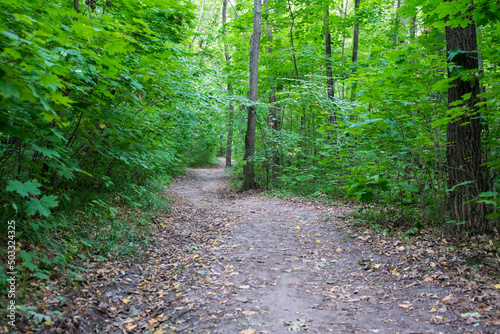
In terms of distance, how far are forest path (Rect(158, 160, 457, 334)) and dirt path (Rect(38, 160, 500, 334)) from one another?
1 centimetres

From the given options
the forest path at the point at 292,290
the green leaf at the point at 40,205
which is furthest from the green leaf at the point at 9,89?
the forest path at the point at 292,290

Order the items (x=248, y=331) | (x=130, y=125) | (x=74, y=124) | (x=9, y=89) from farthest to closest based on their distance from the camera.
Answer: (x=130, y=125) < (x=74, y=124) < (x=248, y=331) < (x=9, y=89)

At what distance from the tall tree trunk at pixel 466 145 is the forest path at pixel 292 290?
1.40 metres

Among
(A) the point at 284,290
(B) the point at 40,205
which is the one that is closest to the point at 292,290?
(A) the point at 284,290

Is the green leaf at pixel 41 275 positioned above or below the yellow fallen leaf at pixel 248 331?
above

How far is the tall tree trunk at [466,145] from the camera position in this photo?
4.03m

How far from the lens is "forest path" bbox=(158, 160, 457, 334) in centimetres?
288

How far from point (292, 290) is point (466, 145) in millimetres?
3305

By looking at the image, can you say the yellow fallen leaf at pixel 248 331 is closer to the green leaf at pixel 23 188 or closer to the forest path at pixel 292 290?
the forest path at pixel 292 290

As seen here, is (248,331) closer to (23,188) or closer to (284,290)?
(284,290)

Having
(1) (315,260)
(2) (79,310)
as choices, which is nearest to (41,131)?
(2) (79,310)

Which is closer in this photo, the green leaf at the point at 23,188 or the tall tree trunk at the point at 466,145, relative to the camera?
the green leaf at the point at 23,188

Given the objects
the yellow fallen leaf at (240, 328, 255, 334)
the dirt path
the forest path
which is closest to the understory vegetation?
the dirt path

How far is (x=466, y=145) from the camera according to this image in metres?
4.14
